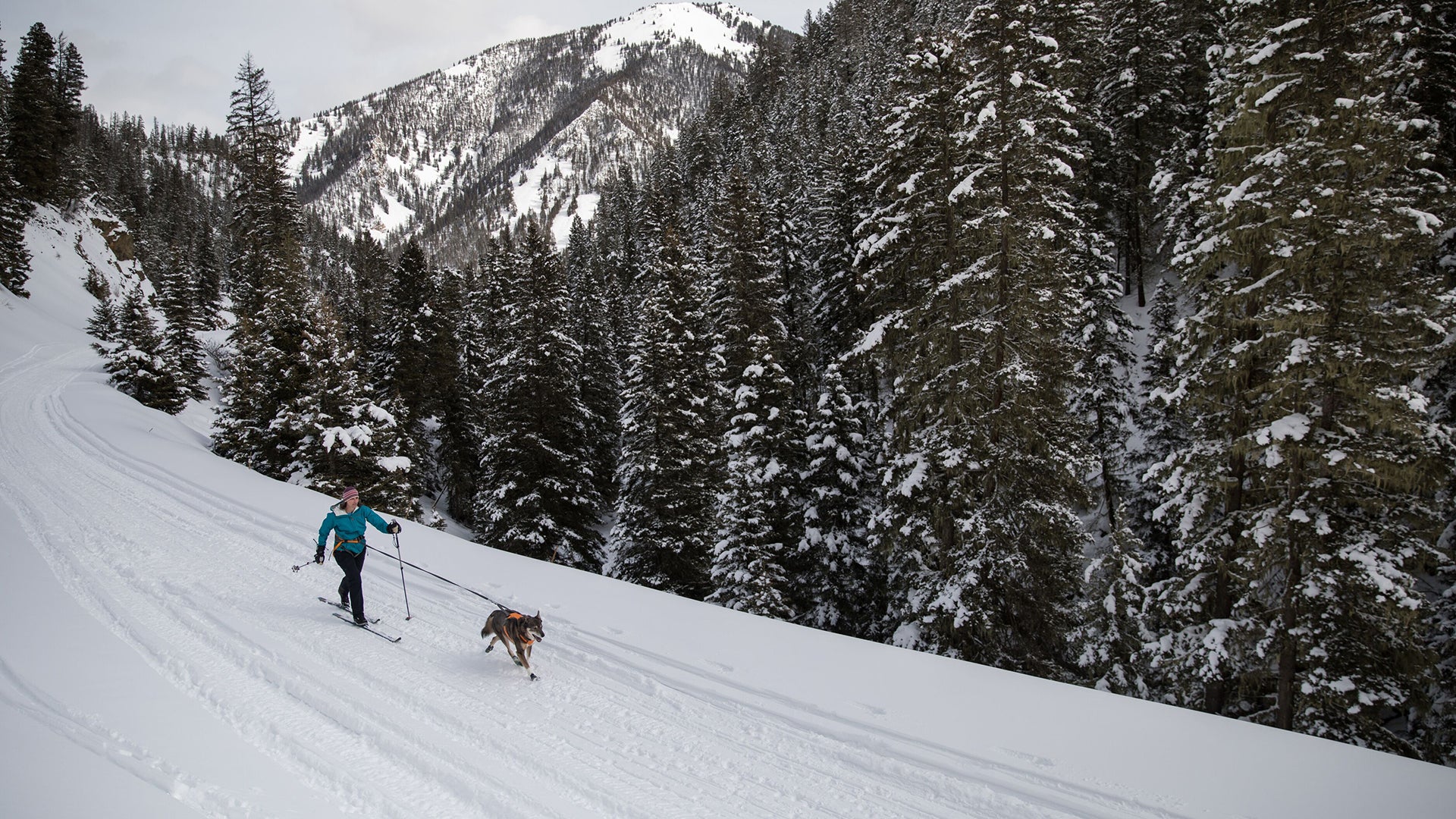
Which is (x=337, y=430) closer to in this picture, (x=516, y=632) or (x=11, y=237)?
(x=516, y=632)

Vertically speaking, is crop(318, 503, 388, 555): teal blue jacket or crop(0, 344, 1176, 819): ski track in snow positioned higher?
crop(318, 503, 388, 555): teal blue jacket

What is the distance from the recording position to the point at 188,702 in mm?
6637

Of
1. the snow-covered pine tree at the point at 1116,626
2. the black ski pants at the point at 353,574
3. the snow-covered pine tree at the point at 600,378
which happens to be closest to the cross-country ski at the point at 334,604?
the black ski pants at the point at 353,574

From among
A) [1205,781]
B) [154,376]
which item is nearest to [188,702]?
[1205,781]

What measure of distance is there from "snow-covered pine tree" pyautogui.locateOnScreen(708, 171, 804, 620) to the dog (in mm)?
9719

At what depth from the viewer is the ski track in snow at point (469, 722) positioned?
590cm

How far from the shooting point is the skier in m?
9.27

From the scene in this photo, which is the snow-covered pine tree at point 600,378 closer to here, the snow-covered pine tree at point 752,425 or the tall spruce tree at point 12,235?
the snow-covered pine tree at point 752,425

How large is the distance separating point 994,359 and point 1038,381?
0.98 meters

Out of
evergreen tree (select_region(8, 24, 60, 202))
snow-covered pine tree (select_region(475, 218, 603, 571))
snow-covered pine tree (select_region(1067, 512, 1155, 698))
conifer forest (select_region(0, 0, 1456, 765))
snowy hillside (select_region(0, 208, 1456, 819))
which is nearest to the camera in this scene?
snowy hillside (select_region(0, 208, 1456, 819))

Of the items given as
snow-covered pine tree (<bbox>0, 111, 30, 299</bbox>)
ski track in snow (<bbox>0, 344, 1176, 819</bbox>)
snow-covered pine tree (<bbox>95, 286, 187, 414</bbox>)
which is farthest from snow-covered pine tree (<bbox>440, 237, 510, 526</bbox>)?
snow-covered pine tree (<bbox>0, 111, 30, 299</bbox>)

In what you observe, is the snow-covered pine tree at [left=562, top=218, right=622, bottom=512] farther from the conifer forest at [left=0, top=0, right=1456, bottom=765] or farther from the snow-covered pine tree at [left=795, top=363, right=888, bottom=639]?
the snow-covered pine tree at [left=795, top=363, right=888, bottom=639]

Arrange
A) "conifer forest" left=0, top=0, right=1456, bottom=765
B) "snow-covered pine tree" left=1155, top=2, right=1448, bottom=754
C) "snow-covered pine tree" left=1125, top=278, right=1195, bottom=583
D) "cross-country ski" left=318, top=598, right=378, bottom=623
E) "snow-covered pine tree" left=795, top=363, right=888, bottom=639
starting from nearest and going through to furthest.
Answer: "cross-country ski" left=318, top=598, right=378, bottom=623 < "snow-covered pine tree" left=1155, top=2, right=1448, bottom=754 < "conifer forest" left=0, top=0, right=1456, bottom=765 < "snow-covered pine tree" left=795, top=363, right=888, bottom=639 < "snow-covered pine tree" left=1125, top=278, right=1195, bottom=583

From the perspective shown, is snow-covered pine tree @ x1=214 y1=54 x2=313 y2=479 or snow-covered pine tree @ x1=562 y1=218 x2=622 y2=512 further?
snow-covered pine tree @ x1=562 y1=218 x2=622 y2=512
